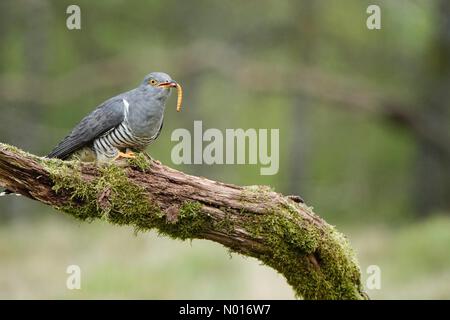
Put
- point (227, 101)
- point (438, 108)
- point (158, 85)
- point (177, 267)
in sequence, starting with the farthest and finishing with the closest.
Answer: point (227, 101) → point (438, 108) → point (177, 267) → point (158, 85)

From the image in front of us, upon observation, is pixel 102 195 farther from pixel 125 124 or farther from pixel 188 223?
pixel 125 124

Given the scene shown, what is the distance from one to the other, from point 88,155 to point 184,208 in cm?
138

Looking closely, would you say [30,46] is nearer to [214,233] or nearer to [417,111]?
[417,111]

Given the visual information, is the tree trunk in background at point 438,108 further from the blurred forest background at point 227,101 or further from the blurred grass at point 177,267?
the blurred grass at point 177,267

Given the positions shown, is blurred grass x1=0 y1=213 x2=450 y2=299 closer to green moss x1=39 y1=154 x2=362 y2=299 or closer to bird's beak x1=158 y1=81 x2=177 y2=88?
green moss x1=39 y1=154 x2=362 y2=299

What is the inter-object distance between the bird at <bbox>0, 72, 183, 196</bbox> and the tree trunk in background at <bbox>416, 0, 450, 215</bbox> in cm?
992

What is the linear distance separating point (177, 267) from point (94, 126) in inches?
200

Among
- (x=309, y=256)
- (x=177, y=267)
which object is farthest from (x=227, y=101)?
(x=309, y=256)

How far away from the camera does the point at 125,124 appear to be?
5500mm

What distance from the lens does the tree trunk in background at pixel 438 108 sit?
1437 centimetres

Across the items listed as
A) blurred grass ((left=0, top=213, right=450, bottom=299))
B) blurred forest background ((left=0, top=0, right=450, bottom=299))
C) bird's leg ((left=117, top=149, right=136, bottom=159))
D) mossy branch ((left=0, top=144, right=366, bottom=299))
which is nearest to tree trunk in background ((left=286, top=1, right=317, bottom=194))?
blurred forest background ((left=0, top=0, right=450, bottom=299))

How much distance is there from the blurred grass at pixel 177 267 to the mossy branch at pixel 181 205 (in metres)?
4.10

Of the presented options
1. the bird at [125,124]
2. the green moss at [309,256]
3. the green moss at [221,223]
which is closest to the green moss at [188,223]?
the green moss at [221,223]

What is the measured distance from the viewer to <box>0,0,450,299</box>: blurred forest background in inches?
406
